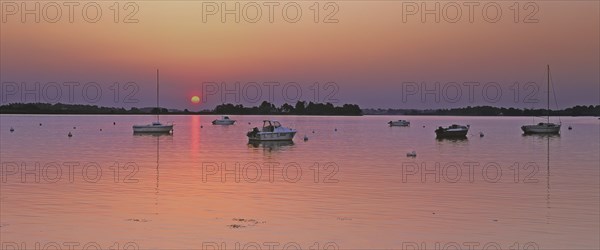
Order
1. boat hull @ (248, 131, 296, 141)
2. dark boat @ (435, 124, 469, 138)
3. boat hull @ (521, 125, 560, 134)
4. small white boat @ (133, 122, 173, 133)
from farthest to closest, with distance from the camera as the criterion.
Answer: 1. small white boat @ (133, 122, 173, 133)
2. boat hull @ (521, 125, 560, 134)
3. dark boat @ (435, 124, 469, 138)
4. boat hull @ (248, 131, 296, 141)

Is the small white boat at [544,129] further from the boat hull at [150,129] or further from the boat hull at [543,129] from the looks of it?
the boat hull at [150,129]

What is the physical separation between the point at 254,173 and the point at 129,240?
2233 centimetres

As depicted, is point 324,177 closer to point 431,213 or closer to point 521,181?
point 521,181

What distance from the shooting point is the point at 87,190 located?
31297 mm

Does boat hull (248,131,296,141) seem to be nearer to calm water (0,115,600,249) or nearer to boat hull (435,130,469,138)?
boat hull (435,130,469,138)

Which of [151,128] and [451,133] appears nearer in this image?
[451,133]

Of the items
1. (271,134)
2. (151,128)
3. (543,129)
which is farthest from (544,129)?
(151,128)

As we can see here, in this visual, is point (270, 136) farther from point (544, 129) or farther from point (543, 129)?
point (544, 129)

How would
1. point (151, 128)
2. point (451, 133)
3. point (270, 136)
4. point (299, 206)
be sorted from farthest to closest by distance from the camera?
1. point (151, 128)
2. point (451, 133)
3. point (270, 136)
4. point (299, 206)

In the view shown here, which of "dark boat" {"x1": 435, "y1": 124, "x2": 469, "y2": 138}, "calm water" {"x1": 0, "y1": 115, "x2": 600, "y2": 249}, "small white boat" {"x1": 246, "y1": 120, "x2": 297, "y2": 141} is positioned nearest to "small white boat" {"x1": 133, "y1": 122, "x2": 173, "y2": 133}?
"small white boat" {"x1": 246, "y1": 120, "x2": 297, "y2": 141}

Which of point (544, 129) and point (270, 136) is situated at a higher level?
point (544, 129)

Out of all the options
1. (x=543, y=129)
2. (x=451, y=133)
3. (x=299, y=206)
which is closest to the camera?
(x=299, y=206)

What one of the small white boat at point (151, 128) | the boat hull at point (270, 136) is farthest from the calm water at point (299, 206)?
the small white boat at point (151, 128)

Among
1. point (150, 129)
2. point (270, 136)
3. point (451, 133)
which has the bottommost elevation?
point (270, 136)
